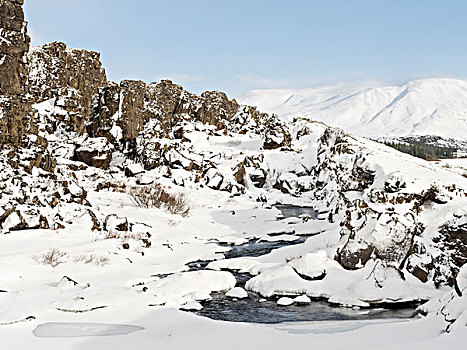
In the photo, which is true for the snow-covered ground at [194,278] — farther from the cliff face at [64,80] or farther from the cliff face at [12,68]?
the cliff face at [64,80]

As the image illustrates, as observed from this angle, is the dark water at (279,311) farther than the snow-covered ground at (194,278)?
Yes

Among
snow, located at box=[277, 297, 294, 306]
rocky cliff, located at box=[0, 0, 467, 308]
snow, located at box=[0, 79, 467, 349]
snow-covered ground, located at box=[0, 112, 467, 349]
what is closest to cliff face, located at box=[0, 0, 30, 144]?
rocky cliff, located at box=[0, 0, 467, 308]

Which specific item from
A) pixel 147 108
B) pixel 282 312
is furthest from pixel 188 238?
pixel 147 108

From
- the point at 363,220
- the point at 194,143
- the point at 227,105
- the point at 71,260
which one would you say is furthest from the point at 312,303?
the point at 227,105

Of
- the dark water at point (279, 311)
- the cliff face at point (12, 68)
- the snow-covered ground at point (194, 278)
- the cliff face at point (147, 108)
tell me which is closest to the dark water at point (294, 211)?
the snow-covered ground at point (194, 278)

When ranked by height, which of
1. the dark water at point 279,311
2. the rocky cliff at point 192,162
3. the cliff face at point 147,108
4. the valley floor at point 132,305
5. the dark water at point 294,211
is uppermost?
the cliff face at point 147,108

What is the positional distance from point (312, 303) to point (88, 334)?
27.3 ft

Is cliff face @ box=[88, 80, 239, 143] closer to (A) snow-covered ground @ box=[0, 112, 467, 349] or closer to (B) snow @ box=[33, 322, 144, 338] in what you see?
(A) snow-covered ground @ box=[0, 112, 467, 349]

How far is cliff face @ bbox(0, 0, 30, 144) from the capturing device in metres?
26.7

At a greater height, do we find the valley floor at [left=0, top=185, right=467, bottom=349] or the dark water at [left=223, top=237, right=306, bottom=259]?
the valley floor at [left=0, top=185, right=467, bottom=349]

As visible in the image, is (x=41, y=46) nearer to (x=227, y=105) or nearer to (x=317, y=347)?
(x=227, y=105)

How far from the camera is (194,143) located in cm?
6612

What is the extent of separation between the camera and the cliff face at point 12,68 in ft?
87.7

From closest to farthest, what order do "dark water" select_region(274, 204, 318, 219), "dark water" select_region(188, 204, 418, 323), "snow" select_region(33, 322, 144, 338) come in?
"snow" select_region(33, 322, 144, 338) < "dark water" select_region(188, 204, 418, 323) < "dark water" select_region(274, 204, 318, 219)
